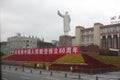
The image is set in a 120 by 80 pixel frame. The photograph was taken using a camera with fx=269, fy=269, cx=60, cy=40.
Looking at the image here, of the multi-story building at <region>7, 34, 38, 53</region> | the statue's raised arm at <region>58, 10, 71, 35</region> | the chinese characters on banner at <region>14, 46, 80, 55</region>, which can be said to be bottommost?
the chinese characters on banner at <region>14, 46, 80, 55</region>

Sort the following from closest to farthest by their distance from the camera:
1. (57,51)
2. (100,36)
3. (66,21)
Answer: (57,51) < (66,21) < (100,36)

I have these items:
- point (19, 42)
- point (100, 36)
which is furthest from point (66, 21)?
point (19, 42)

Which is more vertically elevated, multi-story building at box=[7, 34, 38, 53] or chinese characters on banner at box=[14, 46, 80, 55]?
multi-story building at box=[7, 34, 38, 53]

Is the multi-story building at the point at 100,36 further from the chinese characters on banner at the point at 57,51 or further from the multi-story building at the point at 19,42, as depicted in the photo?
the multi-story building at the point at 19,42

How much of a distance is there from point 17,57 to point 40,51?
10234mm

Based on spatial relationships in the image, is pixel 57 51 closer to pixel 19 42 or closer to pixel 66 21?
pixel 66 21

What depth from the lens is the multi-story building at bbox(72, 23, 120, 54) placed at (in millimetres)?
91938

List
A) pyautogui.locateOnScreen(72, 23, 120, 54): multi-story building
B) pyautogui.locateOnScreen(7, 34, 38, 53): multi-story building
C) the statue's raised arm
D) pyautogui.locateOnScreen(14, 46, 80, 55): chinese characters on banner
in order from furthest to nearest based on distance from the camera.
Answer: pyautogui.locateOnScreen(7, 34, 38, 53): multi-story building, pyautogui.locateOnScreen(72, 23, 120, 54): multi-story building, the statue's raised arm, pyautogui.locateOnScreen(14, 46, 80, 55): chinese characters on banner

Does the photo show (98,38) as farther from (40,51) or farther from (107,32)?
(40,51)

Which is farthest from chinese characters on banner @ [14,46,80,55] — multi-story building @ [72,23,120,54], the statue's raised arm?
multi-story building @ [72,23,120,54]

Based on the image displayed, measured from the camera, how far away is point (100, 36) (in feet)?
321

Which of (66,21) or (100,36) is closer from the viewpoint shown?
(66,21)

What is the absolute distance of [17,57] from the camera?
79.4 m

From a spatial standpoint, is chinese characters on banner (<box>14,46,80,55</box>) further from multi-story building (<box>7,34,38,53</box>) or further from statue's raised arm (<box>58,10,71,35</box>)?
multi-story building (<box>7,34,38,53</box>)
